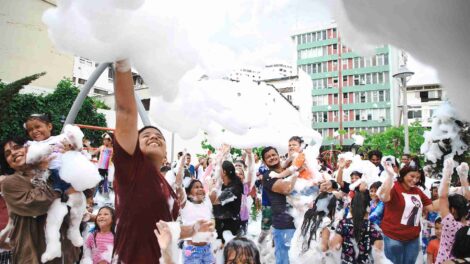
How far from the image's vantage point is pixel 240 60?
11.1 ft

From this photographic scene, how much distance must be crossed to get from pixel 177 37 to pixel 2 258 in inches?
119

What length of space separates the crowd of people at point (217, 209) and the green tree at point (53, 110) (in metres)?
13.1

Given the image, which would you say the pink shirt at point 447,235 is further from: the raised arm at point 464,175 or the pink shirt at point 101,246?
the pink shirt at point 101,246

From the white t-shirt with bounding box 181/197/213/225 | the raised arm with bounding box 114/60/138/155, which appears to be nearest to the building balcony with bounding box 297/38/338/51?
the white t-shirt with bounding box 181/197/213/225

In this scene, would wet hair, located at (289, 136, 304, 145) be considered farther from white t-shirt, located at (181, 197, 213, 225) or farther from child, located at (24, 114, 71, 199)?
child, located at (24, 114, 71, 199)

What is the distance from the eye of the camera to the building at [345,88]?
2235 inches

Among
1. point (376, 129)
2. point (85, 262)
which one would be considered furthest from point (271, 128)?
point (376, 129)

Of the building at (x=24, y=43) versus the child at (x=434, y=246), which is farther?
the building at (x=24, y=43)

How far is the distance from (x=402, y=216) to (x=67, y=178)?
3.58m

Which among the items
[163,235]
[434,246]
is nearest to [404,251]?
[434,246]

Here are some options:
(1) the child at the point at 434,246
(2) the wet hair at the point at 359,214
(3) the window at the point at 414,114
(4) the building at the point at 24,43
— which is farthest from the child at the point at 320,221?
(3) the window at the point at 414,114

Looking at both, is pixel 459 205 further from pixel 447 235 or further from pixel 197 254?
pixel 197 254

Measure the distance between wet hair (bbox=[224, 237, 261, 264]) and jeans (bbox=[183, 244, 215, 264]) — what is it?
5.17ft

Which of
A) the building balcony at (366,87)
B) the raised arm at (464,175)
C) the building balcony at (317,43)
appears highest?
the building balcony at (317,43)
